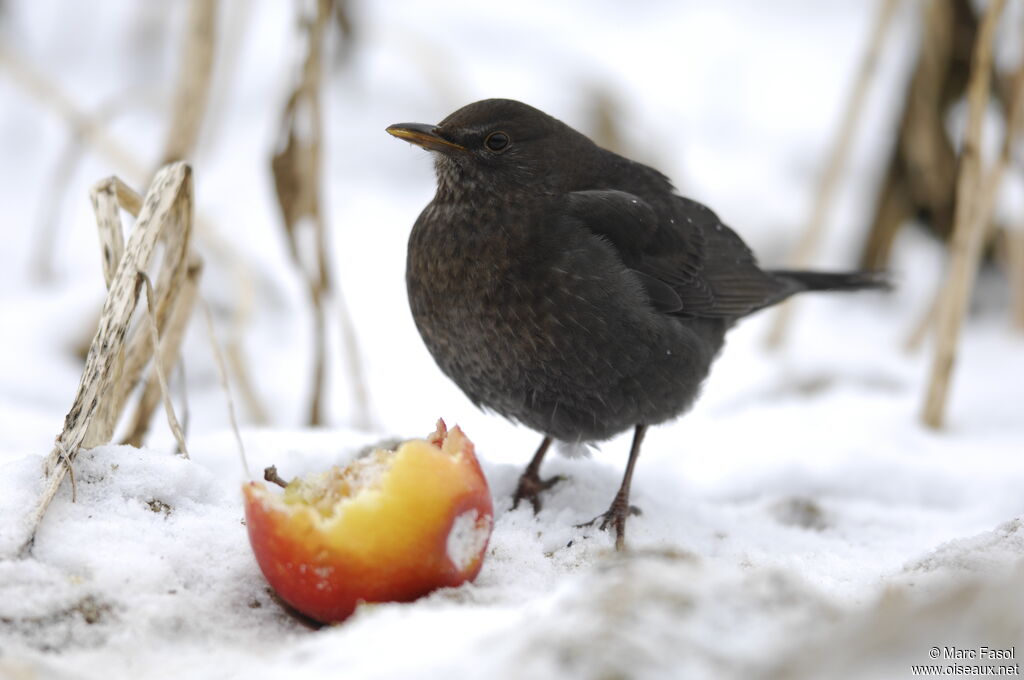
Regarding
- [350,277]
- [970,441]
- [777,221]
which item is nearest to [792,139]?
[777,221]

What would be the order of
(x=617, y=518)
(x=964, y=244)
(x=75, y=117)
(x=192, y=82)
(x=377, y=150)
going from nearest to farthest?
(x=617, y=518), (x=192, y=82), (x=964, y=244), (x=75, y=117), (x=377, y=150)

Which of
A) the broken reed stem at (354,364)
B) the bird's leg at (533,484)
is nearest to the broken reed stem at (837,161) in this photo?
the broken reed stem at (354,364)

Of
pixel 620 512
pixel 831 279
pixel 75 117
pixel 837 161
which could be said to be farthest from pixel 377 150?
pixel 620 512

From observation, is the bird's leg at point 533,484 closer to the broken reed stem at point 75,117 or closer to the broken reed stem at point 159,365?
the broken reed stem at point 159,365

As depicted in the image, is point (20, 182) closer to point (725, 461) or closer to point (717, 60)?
point (725, 461)

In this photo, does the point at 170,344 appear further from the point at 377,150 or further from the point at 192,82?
the point at 377,150

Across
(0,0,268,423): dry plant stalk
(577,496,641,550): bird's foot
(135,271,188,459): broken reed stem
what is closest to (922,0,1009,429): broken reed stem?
(577,496,641,550): bird's foot
